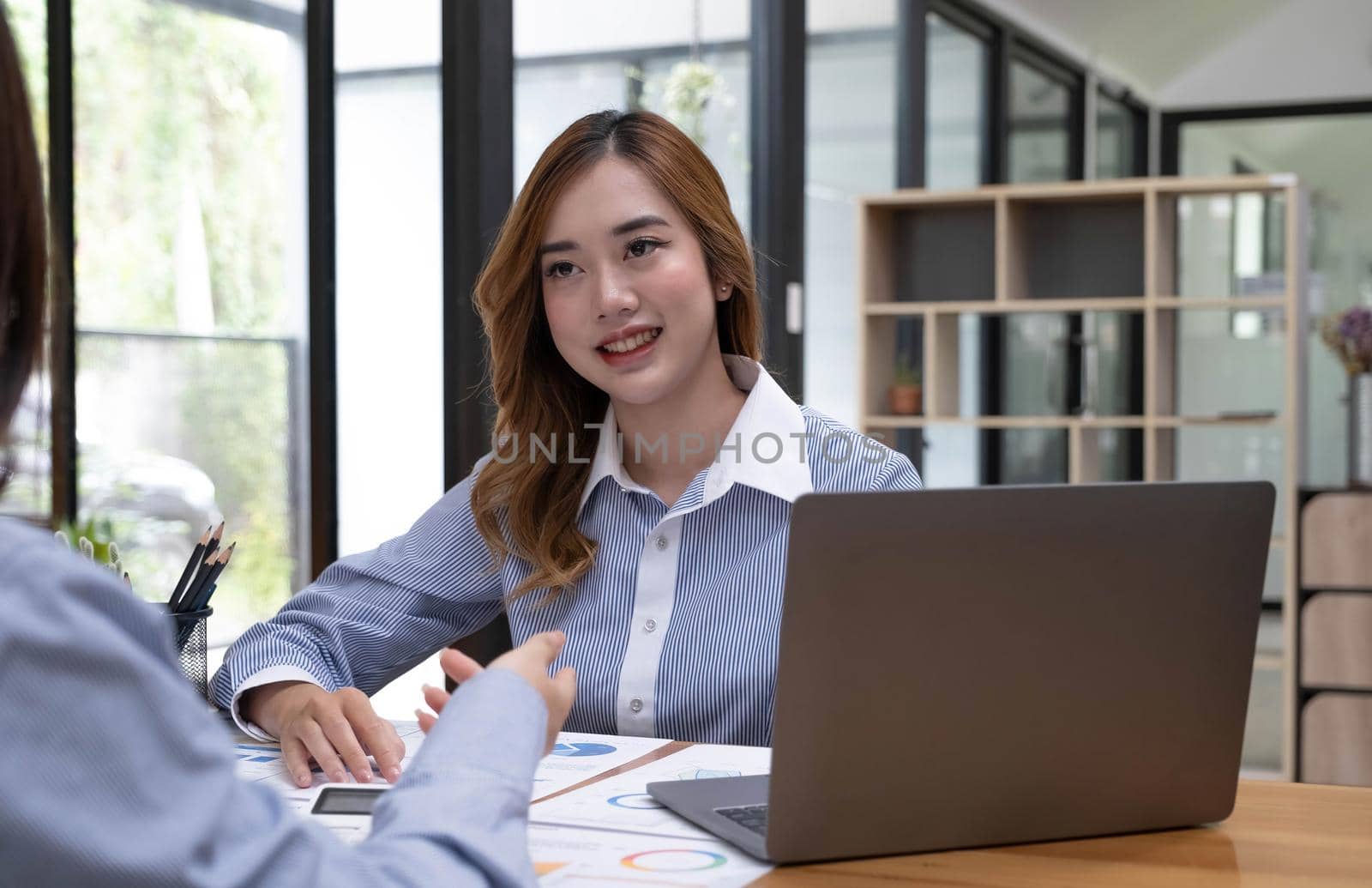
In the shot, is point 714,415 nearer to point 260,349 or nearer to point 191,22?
point 260,349

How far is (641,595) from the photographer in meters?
1.64

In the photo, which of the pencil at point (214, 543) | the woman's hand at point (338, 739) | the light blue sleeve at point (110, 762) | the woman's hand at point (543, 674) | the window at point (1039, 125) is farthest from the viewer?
the window at point (1039, 125)

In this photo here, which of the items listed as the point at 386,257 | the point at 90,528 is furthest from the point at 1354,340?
the point at 90,528

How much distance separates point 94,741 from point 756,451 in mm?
1180

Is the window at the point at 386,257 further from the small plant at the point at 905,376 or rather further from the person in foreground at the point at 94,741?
the small plant at the point at 905,376

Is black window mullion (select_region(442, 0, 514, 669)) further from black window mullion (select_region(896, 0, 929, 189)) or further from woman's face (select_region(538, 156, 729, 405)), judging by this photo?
black window mullion (select_region(896, 0, 929, 189))

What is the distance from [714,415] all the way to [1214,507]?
864mm

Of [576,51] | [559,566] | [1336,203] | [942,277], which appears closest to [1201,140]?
[1336,203]

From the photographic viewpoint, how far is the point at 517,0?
9.53ft

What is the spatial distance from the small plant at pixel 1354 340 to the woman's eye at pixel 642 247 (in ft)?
9.12

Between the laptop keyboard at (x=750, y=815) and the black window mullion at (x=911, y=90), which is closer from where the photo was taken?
the laptop keyboard at (x=750, y=815)

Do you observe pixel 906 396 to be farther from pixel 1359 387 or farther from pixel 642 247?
pixel 642 247

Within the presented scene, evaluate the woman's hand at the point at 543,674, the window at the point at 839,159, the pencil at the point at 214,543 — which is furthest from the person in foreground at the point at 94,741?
the window at the point at 839,159

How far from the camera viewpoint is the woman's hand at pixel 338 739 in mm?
1227
